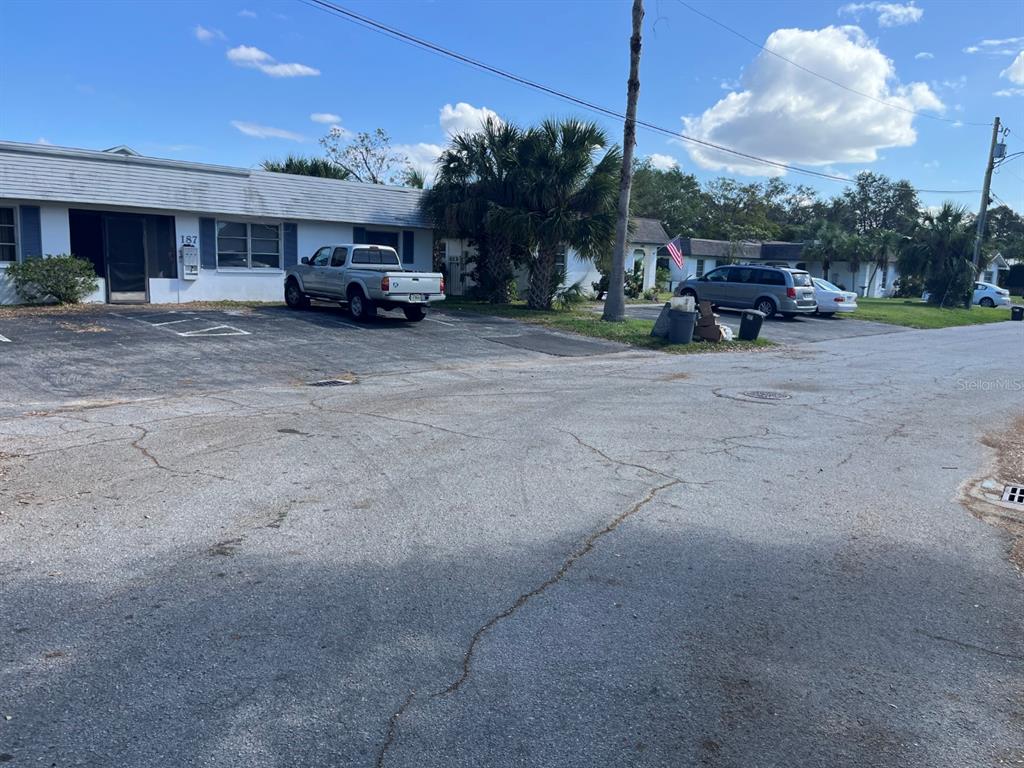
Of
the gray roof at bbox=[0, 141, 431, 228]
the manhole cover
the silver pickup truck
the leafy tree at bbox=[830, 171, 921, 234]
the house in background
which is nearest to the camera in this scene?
the manhole cover

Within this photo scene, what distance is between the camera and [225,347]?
15312 millimetres

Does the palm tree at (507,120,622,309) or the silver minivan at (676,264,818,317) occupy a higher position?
the palm tree at (507,120,622,309)

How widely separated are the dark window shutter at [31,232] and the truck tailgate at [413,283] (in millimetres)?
8888

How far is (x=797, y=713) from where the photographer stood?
11.6ft

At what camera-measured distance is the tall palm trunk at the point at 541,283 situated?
24.5 m

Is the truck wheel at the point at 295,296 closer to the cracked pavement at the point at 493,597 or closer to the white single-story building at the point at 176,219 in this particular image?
the white single-story building at the point at 176,219

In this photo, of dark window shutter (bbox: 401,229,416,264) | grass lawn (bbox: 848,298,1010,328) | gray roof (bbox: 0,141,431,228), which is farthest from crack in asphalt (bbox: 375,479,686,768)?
grass lawn (bbox: 848,298,1010,328)

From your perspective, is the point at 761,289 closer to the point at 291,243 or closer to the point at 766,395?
the point at 291,243

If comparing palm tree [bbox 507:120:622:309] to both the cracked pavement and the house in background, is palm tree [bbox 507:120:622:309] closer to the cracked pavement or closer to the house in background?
the house in background

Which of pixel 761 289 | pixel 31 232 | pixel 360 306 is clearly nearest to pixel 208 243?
pixel 31 232

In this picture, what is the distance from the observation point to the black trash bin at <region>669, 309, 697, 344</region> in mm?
19453

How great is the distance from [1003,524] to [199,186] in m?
21.1

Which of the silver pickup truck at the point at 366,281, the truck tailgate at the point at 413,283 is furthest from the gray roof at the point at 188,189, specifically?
the truck tailgate at the point at 413,283

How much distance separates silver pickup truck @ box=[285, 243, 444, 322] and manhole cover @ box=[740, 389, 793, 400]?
30.2 feet
